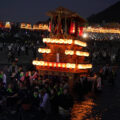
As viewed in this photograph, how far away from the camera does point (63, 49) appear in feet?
57.4

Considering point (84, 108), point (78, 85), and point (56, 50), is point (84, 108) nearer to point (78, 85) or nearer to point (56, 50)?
point (78, 85)

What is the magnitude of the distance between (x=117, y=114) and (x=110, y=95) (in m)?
4.88

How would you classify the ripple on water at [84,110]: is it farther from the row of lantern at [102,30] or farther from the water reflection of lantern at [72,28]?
the row of lantern at [102,30]

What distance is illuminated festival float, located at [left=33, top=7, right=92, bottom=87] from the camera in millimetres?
16875

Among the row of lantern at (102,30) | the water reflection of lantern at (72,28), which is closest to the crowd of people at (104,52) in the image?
the row of lantern at (102,30)

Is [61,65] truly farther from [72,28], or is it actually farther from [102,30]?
[102,30]

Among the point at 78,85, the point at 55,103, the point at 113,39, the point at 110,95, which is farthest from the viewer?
the point at 113,39

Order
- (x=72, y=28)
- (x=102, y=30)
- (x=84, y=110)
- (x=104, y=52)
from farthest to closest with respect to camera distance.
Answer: (x=102, y=30) → (x=104, y=52) → (x=72, y=28) → (x=84, y=110)

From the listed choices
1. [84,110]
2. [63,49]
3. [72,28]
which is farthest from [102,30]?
[84,110]

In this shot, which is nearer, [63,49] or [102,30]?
[63,49]

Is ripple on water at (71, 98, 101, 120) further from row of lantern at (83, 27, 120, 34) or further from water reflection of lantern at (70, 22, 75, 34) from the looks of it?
row of lantern at (83, 27, 120, 34)

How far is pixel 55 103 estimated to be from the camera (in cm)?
1048

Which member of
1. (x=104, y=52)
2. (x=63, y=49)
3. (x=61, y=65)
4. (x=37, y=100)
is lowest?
(x=37, y=100)

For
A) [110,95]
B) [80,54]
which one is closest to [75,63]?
[80,54]
